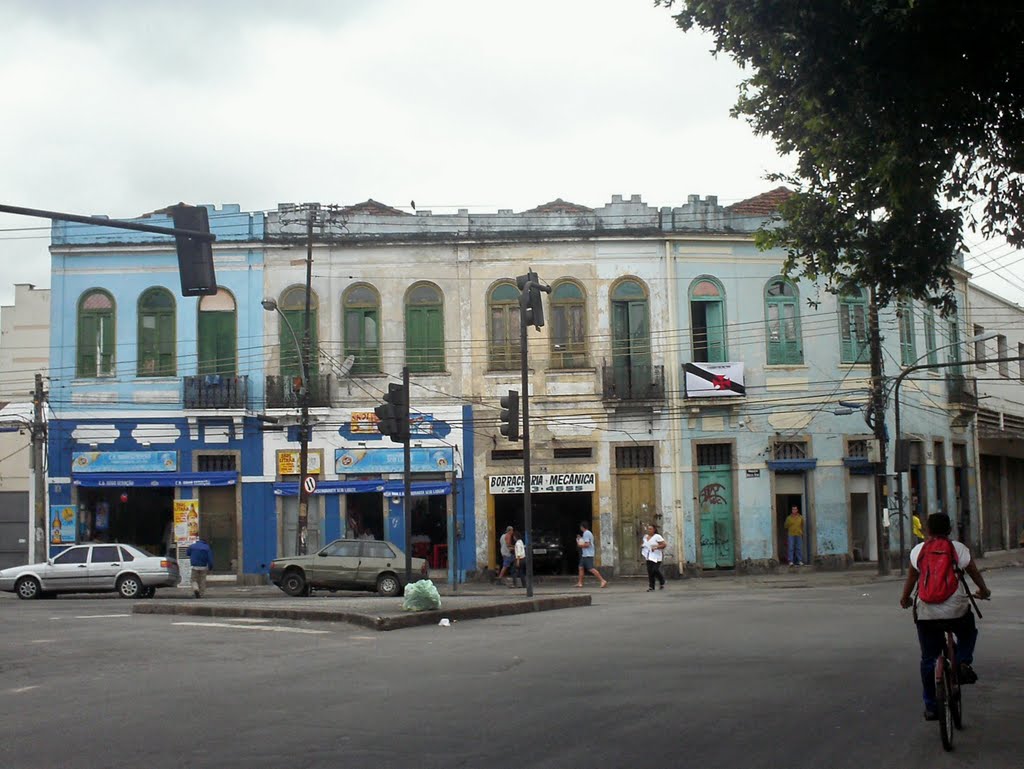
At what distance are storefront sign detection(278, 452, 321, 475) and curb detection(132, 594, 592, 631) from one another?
41.3 ft

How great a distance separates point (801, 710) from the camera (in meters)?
10.1

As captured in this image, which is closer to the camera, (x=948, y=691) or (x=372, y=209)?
(x=948, y=691)

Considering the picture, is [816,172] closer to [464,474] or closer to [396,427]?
[396,427]

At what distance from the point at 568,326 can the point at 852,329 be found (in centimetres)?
876

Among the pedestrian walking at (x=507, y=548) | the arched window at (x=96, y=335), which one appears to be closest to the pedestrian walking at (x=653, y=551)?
the pedestrian walking at (x=507, y=548)

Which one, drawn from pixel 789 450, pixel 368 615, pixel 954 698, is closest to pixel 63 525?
pixel 368 615

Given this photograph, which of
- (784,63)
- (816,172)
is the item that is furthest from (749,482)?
(784,63)

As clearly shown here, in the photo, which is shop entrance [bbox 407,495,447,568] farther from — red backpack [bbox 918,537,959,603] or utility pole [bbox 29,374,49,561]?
red backpack [bbox 918,537,959,603]

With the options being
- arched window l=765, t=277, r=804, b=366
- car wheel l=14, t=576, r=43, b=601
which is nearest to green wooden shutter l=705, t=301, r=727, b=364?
arched window l=765, t=277, r=804, b=366

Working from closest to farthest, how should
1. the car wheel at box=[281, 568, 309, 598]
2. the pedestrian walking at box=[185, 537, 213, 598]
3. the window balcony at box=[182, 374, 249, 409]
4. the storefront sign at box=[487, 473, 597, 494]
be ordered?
the pedestrian walking at box=[185, 537, 213, 598] → the car wheel at box=[281, 568, 309, 598] → the window balcony at box=[182, 374, 249, 409] → the storefront sign at box=[487, 473, 597, 494]

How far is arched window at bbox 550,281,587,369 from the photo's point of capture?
35969mm

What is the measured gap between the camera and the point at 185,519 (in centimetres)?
3531

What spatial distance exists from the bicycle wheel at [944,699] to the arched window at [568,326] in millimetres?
27360

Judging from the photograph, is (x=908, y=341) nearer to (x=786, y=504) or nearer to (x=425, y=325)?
(x=786, y=504)
